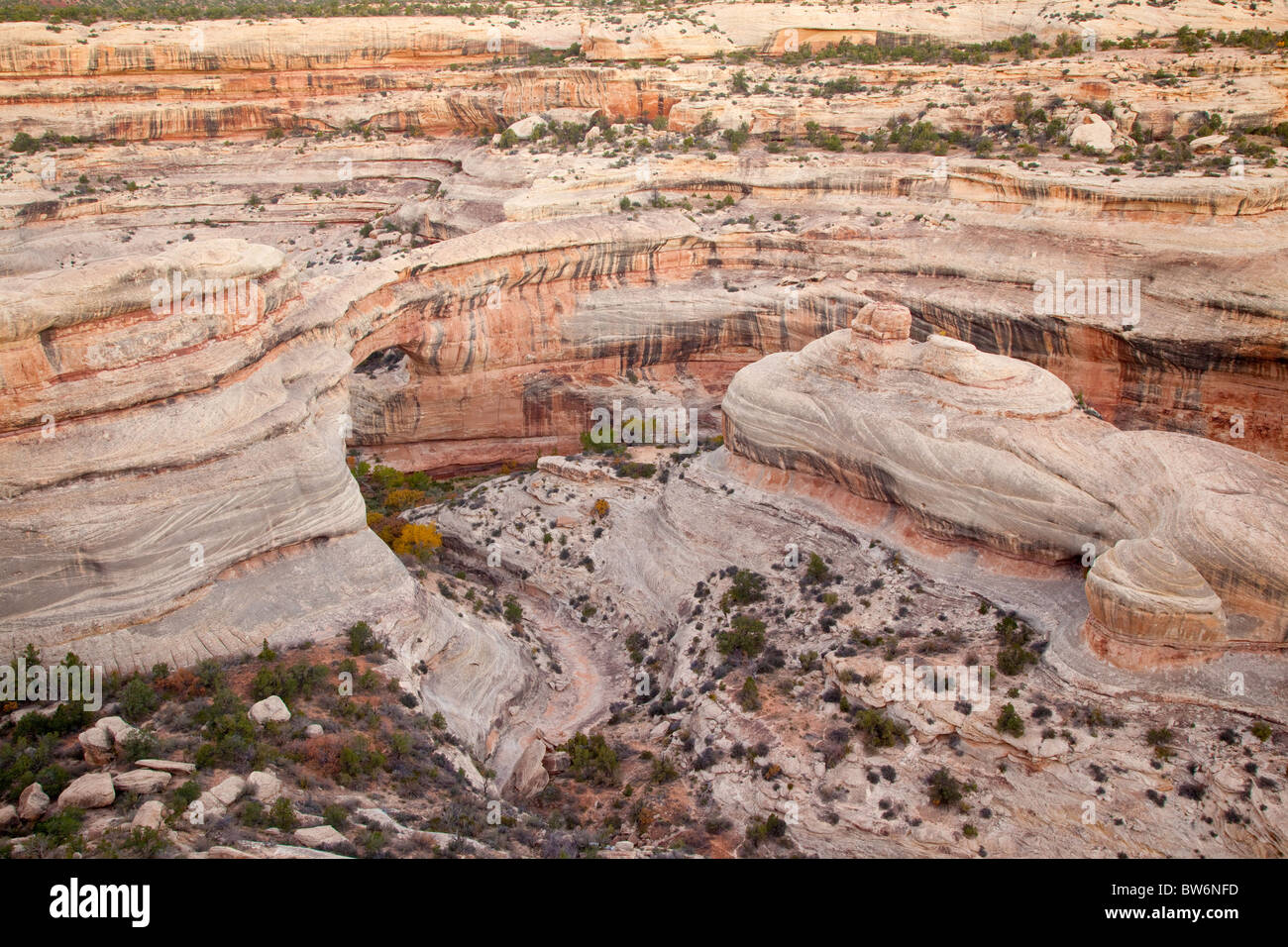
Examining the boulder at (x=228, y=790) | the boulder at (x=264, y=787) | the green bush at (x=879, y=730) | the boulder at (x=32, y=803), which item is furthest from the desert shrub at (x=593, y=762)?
the boulder at (x=32, y=803)

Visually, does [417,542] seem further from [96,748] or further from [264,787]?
[264,787]

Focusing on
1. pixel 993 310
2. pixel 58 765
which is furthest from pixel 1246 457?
pixel 58 765

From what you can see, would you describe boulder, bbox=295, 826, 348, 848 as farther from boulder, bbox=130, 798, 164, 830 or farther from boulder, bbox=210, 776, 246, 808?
boulder, bbox=130, 798, 164, 830

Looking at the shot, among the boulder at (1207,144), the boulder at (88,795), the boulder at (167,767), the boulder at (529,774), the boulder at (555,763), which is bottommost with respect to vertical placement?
the boulder at (555,763)

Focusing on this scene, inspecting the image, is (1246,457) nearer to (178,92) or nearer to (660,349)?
(660,349)

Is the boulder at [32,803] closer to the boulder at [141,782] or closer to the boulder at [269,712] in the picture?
the boulder at [141,782]
